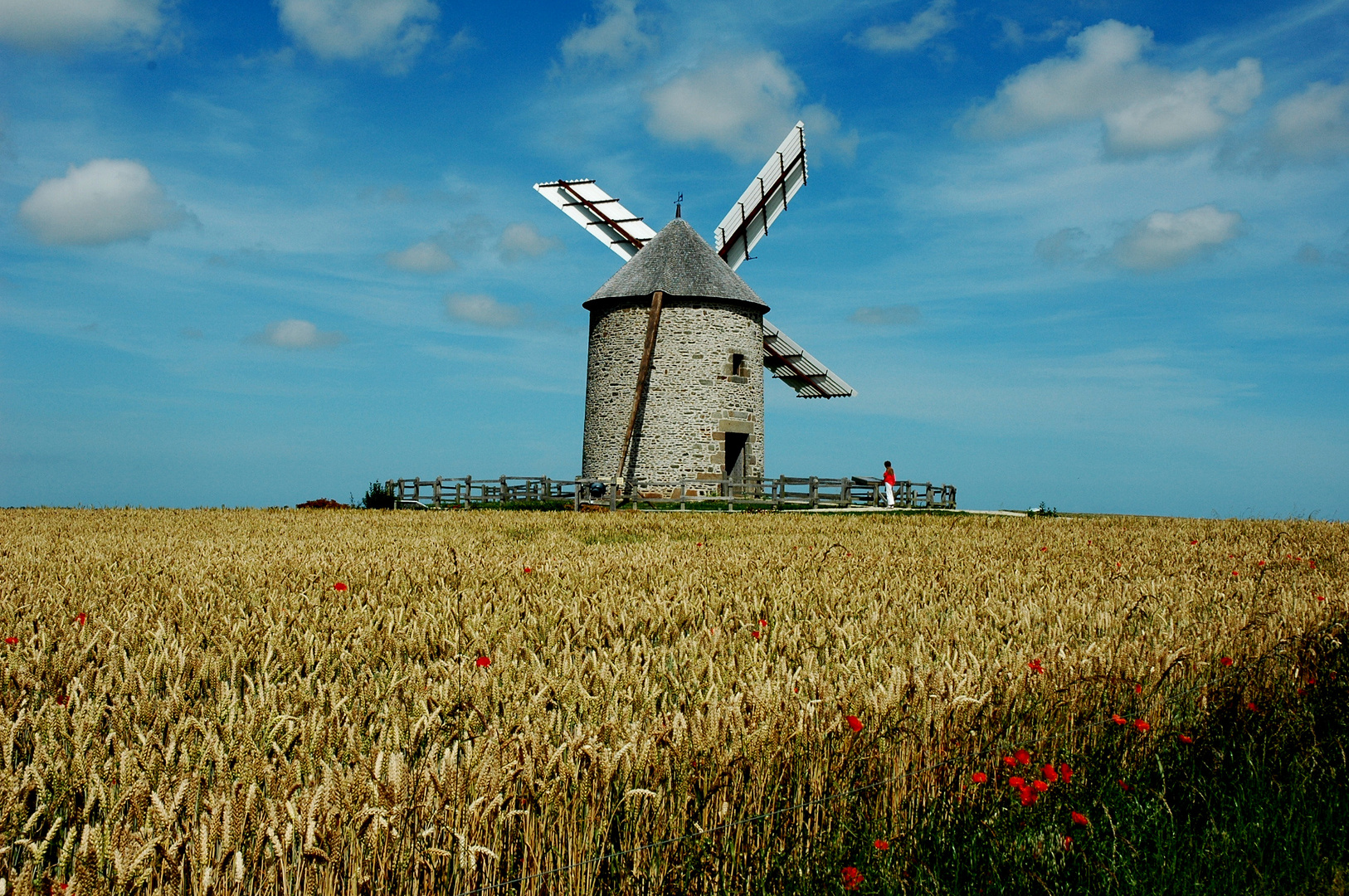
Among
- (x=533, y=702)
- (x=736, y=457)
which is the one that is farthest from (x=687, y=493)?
(x=533, y=702)

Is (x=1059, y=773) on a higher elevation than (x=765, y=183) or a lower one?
lower

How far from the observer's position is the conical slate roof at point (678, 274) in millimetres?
29953

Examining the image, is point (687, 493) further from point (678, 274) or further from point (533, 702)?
point (533, 702)

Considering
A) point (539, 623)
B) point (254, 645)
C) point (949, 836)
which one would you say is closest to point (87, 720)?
point (254, 645)

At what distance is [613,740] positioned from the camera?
3201 mm

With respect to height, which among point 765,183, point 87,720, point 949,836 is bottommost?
point 949,836

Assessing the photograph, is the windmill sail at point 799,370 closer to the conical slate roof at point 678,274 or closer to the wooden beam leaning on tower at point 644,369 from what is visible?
the conical slate roof at point 678,274

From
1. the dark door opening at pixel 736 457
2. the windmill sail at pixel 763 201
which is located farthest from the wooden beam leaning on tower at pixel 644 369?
the windmill sail at pixel 763 201

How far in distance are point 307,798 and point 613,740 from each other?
106 centimetres

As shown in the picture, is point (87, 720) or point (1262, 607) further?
point (1262, 607)

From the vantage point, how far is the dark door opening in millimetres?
30797

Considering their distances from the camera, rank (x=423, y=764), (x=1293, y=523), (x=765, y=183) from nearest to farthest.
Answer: (x=423, y=764) < (x=1293, y=523) < (x=765, y=183)

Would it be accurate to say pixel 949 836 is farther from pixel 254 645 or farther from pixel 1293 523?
pixel 1293 523

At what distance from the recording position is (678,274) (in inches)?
1193
